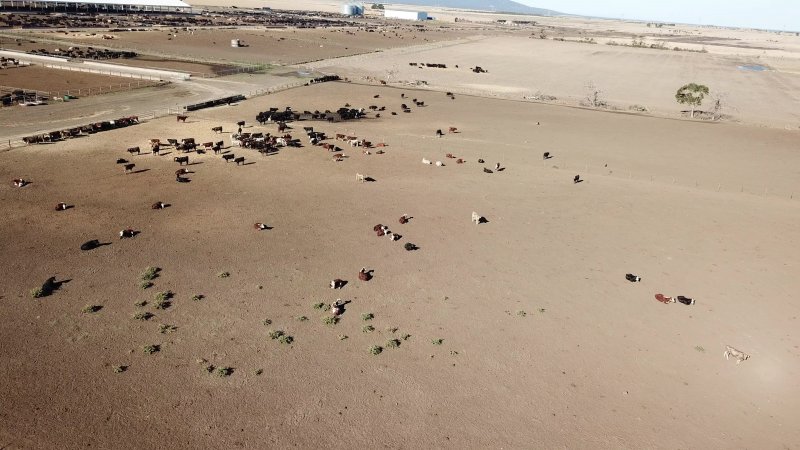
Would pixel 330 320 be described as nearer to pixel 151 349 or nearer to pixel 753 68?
pixel 151 349

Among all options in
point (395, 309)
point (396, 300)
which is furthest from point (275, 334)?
point (396, 300)

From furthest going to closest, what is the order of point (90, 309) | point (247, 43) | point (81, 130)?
point (247, 43) < point (81, 130) < point (90, 309)

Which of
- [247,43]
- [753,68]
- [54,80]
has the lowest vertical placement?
[54,80]

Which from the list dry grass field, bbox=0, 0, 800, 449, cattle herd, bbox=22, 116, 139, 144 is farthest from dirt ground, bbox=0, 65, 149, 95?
cattle herd, bbox=22, 116, 139, 144

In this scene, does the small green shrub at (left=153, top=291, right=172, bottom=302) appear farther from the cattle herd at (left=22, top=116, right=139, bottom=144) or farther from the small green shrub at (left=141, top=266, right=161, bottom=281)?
the cattle herd at (left=22, top=116, right=139, bottom=144)

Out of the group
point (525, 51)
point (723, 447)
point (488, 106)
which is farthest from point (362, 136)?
point (525, 51)

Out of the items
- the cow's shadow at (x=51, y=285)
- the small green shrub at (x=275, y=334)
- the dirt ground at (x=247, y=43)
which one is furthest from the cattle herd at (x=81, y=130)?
the dirt ground at (x=247, y=43)
